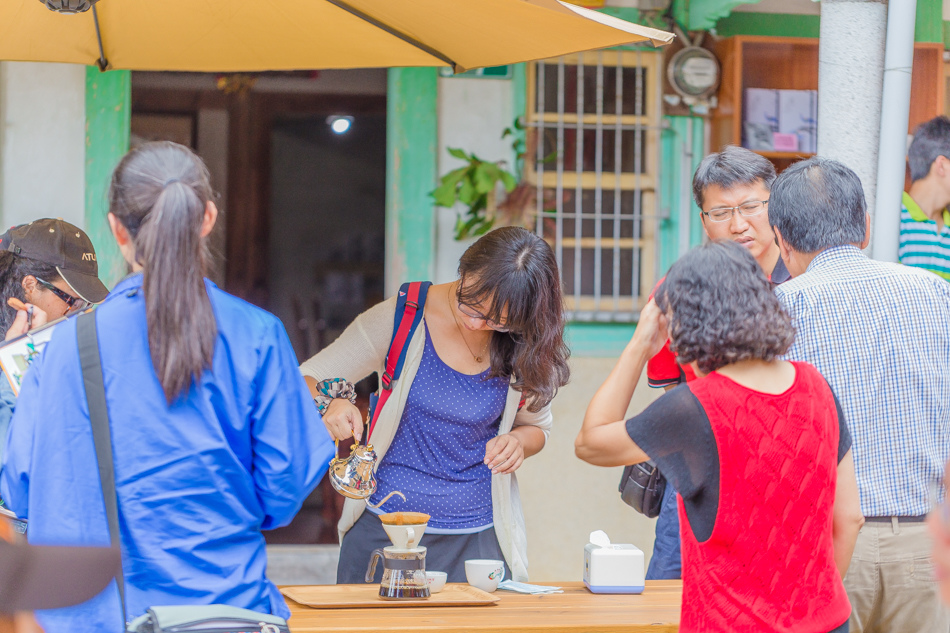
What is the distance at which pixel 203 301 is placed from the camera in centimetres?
159

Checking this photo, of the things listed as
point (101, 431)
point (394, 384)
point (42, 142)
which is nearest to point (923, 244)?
point (394, 384)

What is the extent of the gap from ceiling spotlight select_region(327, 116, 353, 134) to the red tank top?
3.83m

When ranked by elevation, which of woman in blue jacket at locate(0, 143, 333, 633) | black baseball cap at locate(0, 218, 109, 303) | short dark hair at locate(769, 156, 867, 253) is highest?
short dark hair at locate(769, 156, 867, 253)

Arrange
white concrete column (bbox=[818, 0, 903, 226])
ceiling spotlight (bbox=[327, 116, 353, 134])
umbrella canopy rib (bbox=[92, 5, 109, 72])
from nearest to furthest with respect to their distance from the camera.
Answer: umbrella canopy rib (bbox=[92, 5, 109, 72]) → white concrete column (bbox=[818, 0, 903, 226]) → ceiling spotlight (bbox=[327, 116, 353, 134])

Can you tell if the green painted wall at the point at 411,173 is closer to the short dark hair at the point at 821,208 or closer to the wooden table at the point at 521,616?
the wooden table at the point at 521,616

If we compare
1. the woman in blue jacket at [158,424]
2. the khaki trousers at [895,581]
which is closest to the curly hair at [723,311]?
the khaki trousers at [895,581]

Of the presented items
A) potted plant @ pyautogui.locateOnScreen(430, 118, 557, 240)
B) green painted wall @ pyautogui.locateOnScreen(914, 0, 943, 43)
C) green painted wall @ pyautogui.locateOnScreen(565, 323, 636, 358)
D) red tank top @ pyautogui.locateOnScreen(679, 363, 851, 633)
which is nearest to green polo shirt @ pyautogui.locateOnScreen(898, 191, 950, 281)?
green painted wall @ pyautogui.locateOnScreen(914, 0, 943, 43)

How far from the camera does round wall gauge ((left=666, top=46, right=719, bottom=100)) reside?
14.9 ft

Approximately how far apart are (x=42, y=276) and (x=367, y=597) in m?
1.23

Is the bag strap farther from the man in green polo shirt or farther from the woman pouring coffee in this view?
the man in green polo shirt

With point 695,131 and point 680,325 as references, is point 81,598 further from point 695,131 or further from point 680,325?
point 695,131

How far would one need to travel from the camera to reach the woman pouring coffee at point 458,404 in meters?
2.66

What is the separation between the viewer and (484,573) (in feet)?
8.27

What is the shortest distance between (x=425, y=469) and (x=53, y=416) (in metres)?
1.30
